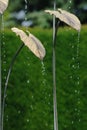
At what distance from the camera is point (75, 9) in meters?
11.1

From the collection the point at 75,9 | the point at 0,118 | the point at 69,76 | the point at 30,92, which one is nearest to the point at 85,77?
the point at 69,76

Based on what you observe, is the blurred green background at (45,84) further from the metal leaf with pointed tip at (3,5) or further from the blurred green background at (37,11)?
the blurred green background at (37,11)

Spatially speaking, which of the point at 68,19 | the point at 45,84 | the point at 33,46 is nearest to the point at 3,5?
the point at 33,46

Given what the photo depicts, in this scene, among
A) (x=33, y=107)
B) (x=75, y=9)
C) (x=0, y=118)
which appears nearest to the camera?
(x=0, y=118)

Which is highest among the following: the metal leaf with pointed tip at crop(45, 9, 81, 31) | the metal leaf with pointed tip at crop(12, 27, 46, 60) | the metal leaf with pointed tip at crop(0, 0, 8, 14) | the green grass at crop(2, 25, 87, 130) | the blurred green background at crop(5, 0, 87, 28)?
the metal leaf with pointed tip at crop(0, 0, 8, 14)

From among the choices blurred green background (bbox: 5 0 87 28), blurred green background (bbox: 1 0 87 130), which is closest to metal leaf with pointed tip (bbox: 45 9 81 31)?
blurred green background (bbox: 1 0 87 130)

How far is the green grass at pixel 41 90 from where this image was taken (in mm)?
5574

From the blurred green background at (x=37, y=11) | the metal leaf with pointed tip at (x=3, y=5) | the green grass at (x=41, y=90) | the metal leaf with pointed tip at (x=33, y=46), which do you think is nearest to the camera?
the metal leaf with pointed tip at (x=3, y=5)

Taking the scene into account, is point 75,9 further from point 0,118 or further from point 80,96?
point 0,118

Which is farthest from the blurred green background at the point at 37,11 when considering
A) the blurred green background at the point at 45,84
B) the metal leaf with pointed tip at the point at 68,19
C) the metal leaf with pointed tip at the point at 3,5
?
the metal leaf with pointed tip at the point at 3,5

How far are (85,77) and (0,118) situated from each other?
72.5 inches

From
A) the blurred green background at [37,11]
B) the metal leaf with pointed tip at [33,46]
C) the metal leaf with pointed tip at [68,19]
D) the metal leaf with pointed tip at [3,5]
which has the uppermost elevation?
the metal leaf with pointed tip at [3,5]

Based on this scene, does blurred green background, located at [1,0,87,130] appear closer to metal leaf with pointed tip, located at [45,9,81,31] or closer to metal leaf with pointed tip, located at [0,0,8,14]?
metal leaf with pointed tip, located at [45,9,81,31]

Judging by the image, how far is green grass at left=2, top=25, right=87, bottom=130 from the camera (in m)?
5.57
